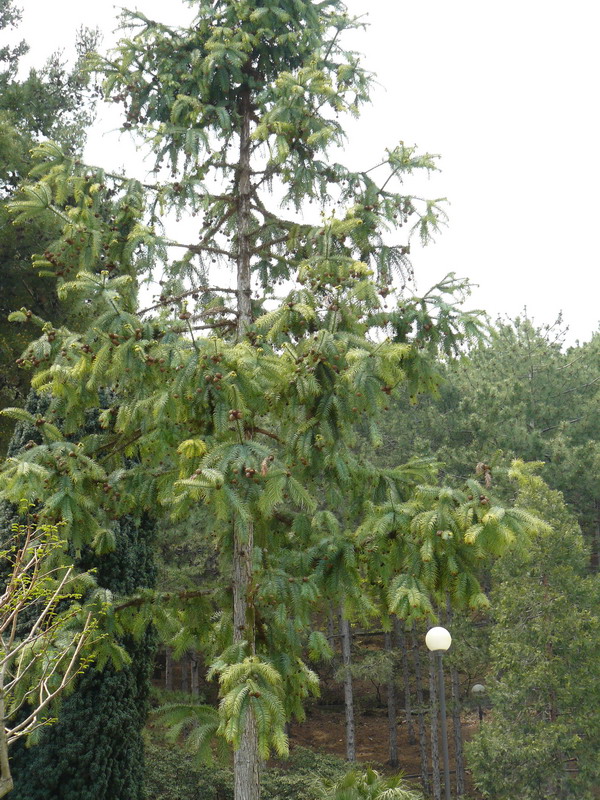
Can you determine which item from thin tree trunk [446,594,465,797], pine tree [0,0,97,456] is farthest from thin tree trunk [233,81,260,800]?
thin tree trunk [446,594,465,797]

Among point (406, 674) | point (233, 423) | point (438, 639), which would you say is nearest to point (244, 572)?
point (233, 423)

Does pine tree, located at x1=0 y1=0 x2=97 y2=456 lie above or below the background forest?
above

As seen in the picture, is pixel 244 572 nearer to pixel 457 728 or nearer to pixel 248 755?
pixel 248 755

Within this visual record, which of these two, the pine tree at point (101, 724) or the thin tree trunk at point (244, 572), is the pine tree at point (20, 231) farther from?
the thin tree trunk at point (244, 572)

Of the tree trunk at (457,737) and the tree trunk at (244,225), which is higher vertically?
the tree trunk at (244,225)

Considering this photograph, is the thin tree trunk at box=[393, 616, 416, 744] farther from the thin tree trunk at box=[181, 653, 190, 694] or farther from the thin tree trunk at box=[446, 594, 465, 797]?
the thin tree trunk at box=[181, 653, 190, 694]

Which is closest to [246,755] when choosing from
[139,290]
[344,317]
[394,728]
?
[344,317]

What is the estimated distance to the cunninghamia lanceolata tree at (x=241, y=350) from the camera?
17.7 ft

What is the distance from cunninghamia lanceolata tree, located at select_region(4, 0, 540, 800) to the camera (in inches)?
213

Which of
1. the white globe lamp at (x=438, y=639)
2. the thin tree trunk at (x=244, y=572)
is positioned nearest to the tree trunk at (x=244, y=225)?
the thin tree trunk at (x=244, y=572)

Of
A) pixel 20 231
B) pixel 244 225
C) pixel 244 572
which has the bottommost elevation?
pixel 244 572

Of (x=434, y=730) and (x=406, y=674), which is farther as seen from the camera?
(x=406, y=674)

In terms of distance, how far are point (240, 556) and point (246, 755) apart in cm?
150

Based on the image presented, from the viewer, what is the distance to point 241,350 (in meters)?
5.43
